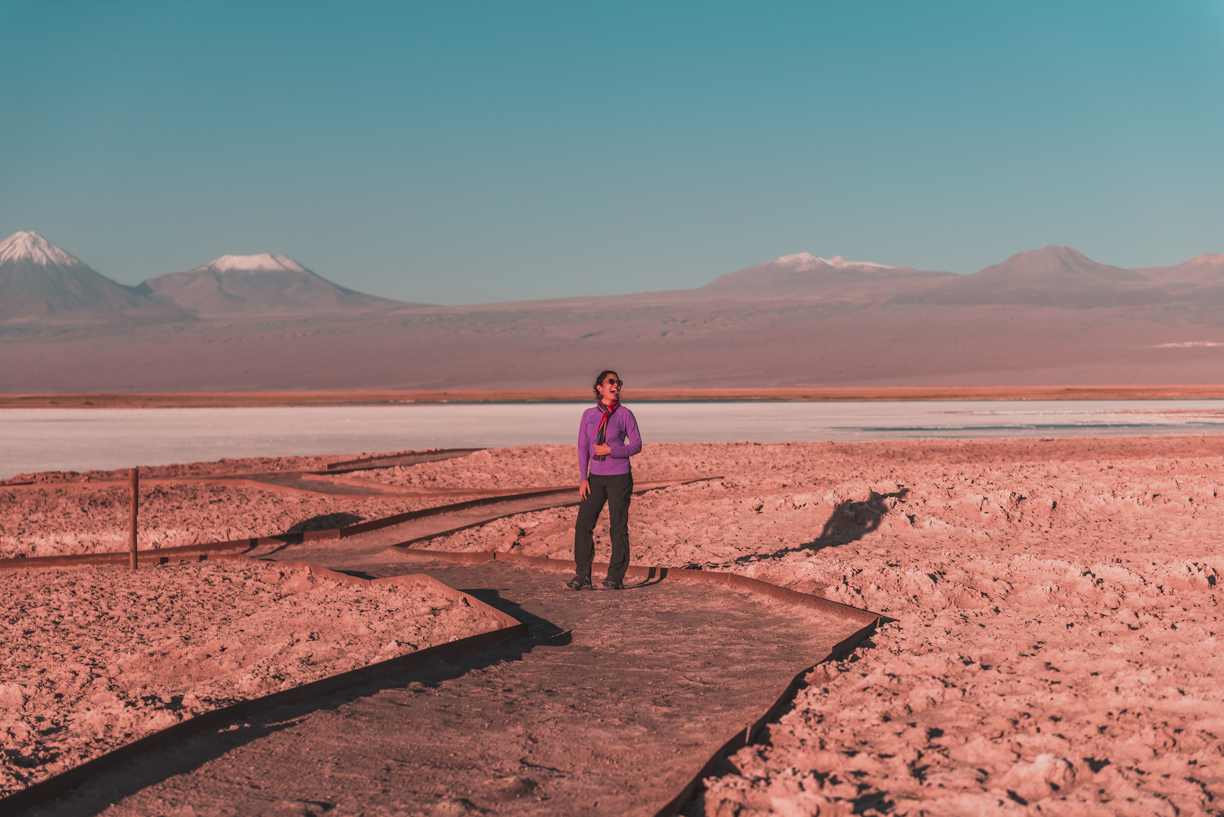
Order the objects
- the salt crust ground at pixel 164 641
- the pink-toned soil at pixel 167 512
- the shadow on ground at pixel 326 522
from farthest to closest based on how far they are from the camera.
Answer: the shadow on ground at pixel 326 522, the pink-toned soil at pixel 167 512, the salt crust ground at pixel 164 641

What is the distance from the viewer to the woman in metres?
7.85

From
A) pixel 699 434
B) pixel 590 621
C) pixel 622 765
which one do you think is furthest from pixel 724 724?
pixel 699 434

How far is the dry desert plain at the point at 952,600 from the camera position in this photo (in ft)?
13.6

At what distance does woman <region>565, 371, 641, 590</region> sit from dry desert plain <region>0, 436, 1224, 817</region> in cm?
149

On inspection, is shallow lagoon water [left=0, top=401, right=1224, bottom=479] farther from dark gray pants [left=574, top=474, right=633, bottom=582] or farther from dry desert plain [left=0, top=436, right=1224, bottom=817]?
dark gray pants [left=574, top=474, right=633, bottom=582]

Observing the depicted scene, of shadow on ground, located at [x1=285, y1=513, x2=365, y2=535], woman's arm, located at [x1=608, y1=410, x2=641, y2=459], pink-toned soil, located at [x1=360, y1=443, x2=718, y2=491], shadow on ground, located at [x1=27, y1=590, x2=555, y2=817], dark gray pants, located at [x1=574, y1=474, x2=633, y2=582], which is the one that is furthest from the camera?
pink-toned soil, located at [x1=360, y1=443, x2=718, y2=491]

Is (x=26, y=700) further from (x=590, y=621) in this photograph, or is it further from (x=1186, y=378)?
(x=1186, y=378)

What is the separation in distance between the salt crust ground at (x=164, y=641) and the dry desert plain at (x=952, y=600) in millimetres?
126

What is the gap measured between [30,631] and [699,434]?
87.1 ft

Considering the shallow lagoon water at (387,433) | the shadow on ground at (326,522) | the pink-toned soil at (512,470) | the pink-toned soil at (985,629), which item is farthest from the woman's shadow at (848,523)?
the shallow lagoon water at (387,433)

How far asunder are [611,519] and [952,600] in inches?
102

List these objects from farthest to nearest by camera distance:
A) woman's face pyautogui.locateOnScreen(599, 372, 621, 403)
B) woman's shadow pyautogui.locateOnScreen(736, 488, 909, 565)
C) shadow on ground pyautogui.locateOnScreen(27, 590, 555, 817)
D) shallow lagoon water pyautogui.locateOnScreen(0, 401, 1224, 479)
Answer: shallow lagoon water pyautogui.locateOnScreen(0, 401, 1224, 479) → woman's shadow pyautogui.locateOnScreen(736, 488, 909, 565) → woman's face pyautogui.locateOnScreen(599, 372, 621, 403) → shadow on ground pyautogui.locateOnScreen(27, 590, 555, 817)

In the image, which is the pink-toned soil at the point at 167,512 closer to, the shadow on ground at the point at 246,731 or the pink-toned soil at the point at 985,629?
the pink-toned soil at the point at 985,629

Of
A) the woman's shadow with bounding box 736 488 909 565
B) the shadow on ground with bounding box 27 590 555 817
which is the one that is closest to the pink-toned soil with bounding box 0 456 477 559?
the woman's shadow with bounding box 736 488 909 565
